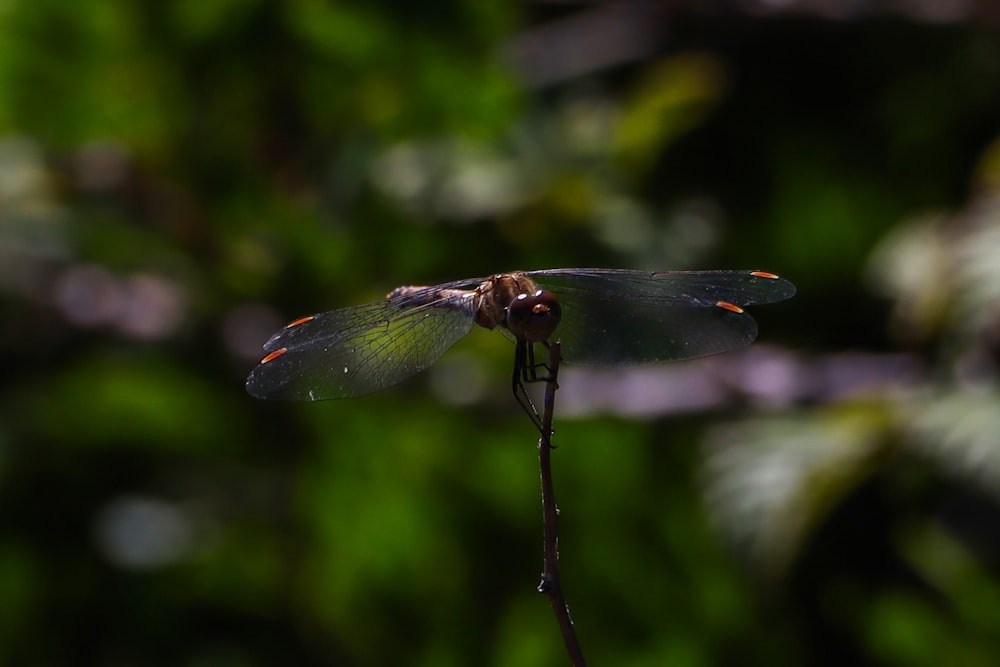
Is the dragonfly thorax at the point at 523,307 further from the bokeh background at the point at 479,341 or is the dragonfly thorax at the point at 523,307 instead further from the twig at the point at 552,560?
the bokeh background at the point at 479,341

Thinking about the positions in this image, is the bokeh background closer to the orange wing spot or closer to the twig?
the orange wing spot

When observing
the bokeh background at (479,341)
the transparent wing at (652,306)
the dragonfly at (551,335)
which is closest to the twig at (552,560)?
the dragonfly at (551,335)

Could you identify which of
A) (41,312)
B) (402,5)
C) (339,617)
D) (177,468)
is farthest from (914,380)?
A: (41,312)

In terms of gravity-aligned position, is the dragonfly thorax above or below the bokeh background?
above

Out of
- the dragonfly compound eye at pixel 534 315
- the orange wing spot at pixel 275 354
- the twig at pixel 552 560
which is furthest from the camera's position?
the orange wing spot at pixel 275 354

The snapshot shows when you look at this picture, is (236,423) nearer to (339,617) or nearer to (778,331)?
(339,617)

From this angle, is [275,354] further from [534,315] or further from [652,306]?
[652,306]

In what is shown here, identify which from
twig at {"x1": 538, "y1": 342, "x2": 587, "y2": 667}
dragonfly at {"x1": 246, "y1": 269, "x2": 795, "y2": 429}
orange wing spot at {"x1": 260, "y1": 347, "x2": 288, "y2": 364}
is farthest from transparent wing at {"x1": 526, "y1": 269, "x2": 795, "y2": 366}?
twig at {"x1": 538, "y1": 342, "x2": 587, "y2": 667}

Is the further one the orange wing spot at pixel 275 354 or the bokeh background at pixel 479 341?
the bokeh background at pixel 479 341
